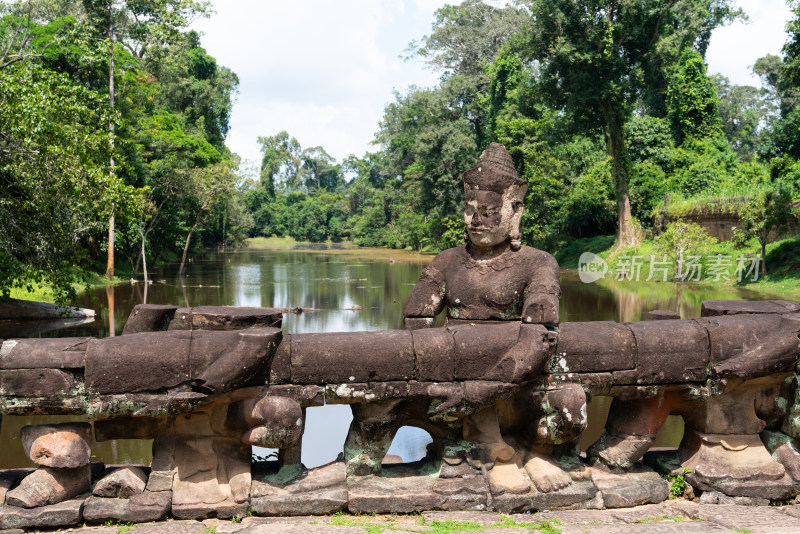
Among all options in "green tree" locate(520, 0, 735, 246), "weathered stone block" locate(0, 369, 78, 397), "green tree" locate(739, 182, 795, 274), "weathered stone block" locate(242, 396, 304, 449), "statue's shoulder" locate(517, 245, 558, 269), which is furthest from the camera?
"green tree" locate(520, 0, 735, 246)

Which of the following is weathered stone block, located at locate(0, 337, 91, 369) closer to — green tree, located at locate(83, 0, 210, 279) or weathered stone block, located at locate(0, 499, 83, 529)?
weathered stone block, located at locate(0, 499, 83, 529)

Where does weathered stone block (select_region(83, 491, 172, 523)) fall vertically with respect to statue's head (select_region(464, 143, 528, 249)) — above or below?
below

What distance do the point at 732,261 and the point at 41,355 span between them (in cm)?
2433

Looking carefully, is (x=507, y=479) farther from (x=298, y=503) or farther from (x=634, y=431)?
(x=298, y=503)

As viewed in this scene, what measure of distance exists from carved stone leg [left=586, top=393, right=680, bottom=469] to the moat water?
2688 mm

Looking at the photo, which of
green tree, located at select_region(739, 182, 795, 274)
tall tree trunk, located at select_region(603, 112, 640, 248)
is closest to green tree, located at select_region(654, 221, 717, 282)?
green tree, located at select_region(739, 182, 795, 274)

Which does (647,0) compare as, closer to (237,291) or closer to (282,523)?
(237,291)

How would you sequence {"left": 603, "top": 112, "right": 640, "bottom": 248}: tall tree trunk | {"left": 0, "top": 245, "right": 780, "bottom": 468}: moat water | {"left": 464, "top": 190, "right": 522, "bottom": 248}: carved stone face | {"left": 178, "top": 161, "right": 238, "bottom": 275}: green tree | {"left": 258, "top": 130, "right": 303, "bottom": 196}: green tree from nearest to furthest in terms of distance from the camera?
1. {"left": 464, "top": 190, "right": 522, "bottom": 248}: carved stone face
2. {"left": 0, "top": 245, "right": 780, "bottom": 468}: moat water
3. {"left": 603, "top": 112, "right": 640, "bottom": 248}: tall tree trunk
4. {"left": 178, "top": 161, "right": 238, "bottom": 275}: green tree
5. {"left": 258, "top": 130, "right": 303, "bottom": 196}: green tree

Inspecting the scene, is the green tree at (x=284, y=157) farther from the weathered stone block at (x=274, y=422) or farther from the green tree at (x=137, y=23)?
the weathered stone block at (x=274, y=422)

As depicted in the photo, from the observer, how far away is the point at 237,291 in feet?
74.6

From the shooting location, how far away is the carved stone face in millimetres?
4738

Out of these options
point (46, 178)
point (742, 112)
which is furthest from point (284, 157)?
point (46, 178)

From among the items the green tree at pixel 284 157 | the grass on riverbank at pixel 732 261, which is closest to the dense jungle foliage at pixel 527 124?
the grass on riverbank at pixel 732 261

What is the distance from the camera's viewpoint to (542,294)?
4.27 m
